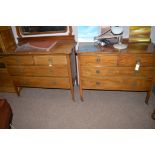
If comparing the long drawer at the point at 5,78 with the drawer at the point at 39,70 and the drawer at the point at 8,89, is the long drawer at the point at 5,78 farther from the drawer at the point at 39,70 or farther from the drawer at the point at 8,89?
the drawer at the point at 39,70

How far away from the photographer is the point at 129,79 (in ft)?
6.55

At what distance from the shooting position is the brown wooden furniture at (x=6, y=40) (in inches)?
81.2

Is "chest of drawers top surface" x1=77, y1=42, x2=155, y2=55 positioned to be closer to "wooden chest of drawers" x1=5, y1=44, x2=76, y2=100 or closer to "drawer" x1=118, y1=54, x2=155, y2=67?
"drawer" x1=118, y1=54, x2=155, y2=67

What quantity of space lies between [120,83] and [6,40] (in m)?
1.78

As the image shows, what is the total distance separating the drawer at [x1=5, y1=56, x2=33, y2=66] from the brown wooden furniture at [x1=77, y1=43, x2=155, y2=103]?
0.71 metres

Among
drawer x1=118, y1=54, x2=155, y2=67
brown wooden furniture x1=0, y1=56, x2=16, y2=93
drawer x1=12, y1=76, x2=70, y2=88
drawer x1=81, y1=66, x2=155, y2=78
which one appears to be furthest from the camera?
brown wooden furniture x1=0, y1=56, x2=16, y2=93

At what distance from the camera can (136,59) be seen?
1815mm

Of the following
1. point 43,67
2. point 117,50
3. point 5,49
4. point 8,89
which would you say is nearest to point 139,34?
point 117,50

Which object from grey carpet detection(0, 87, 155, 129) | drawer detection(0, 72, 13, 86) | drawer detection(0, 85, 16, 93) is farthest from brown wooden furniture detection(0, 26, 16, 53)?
grey carpet detection(0, 87, 155, 129)

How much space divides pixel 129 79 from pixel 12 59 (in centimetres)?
168

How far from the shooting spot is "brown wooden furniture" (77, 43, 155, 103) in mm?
1815

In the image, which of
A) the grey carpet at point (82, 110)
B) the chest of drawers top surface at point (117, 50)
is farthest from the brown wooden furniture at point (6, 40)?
the chest of drawers top surface at point (117, 50)

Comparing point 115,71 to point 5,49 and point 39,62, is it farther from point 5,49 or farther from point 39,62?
point 5,49
